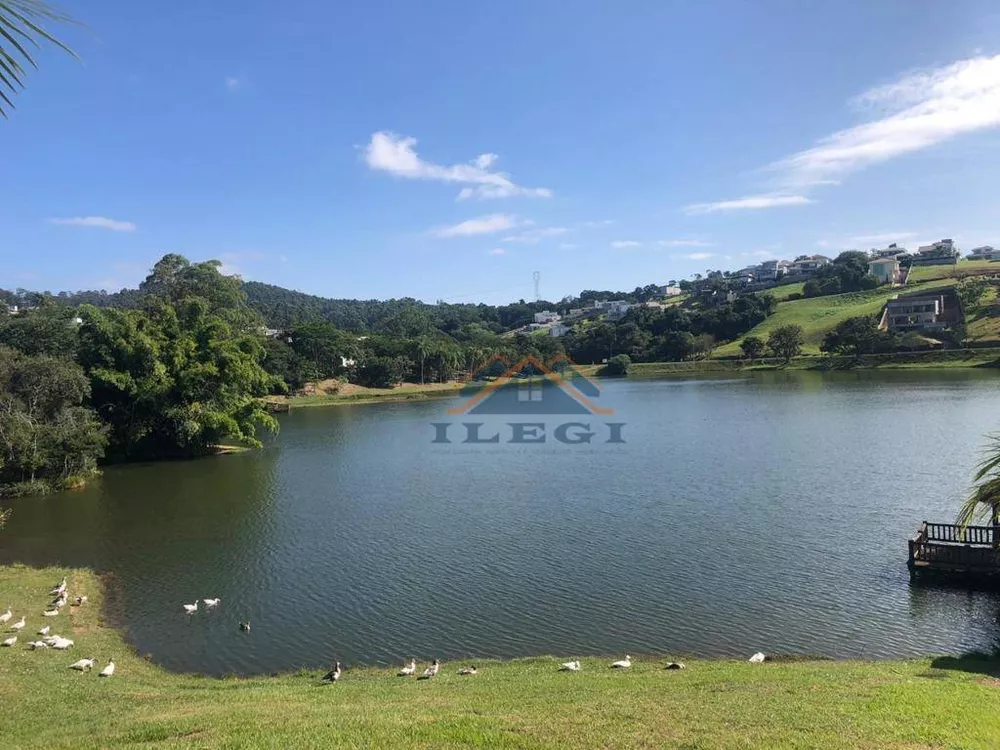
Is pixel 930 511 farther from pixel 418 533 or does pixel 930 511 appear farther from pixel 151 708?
pixel 151 708

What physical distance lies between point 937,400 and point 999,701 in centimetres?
5811

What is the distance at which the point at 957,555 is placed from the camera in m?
19.8

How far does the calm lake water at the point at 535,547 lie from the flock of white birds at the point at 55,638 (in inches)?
58.4

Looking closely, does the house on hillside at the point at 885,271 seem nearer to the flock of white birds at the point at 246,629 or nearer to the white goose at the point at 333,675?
the flock of white birds at the point at 246,629

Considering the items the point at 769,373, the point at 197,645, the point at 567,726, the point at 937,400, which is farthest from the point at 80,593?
the point at 769,373

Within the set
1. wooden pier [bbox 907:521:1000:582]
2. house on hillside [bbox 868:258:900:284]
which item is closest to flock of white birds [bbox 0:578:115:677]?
wooden pier [bbox 907:521:1000:582]

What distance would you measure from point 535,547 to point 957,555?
43.4ft

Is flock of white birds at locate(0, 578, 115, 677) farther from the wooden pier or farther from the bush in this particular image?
the bush

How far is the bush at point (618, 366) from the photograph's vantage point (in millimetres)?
128500

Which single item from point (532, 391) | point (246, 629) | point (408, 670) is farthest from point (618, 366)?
point (408, 670)

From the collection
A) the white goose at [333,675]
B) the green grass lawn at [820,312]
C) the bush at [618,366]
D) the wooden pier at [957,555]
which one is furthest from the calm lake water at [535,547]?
the bush at [618,366]

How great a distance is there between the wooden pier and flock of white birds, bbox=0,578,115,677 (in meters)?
22.2

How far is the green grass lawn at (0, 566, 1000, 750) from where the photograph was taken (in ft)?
29.4

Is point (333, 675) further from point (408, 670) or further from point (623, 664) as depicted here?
point (623, 664)
